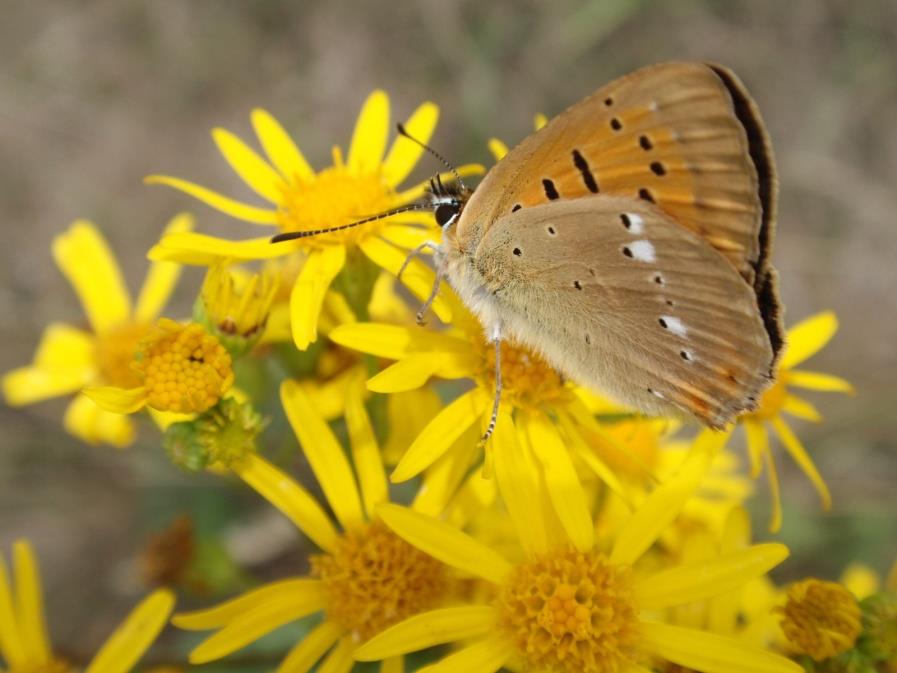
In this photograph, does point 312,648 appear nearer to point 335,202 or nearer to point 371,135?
point 335,202

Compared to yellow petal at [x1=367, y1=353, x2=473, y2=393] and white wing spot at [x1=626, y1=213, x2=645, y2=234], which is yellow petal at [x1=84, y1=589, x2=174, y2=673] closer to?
yellow petal at [x1=367, y1=353, x2=473, y2=393]

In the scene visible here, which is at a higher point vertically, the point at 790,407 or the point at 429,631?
the point at 790,407

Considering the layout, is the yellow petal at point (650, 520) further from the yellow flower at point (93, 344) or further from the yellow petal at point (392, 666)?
the yellow flower at point (93, 344)

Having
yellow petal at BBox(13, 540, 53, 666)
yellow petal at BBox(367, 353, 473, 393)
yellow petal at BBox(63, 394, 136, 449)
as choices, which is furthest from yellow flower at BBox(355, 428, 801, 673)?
yellow petal at BBox(63, 394, 136, 449)

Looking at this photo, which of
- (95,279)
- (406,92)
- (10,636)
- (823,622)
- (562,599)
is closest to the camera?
(562,599)

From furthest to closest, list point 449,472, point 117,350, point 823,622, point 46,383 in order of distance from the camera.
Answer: point 46,383 < point 117,350 < point 449,472 < point 823,622

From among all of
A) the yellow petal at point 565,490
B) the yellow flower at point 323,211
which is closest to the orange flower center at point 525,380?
the yellow petal at point 565,490

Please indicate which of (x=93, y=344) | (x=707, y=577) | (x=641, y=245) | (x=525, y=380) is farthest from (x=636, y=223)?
(x=93, y=344)

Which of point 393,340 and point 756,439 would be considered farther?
point 756,439
